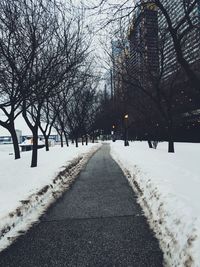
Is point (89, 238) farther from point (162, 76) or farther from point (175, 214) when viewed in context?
point (162, 76)

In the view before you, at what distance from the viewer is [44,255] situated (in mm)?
4797

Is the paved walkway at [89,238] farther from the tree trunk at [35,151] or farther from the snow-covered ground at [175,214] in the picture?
the tree trunk at [35,151]

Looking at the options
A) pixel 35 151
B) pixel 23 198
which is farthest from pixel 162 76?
pixel 23 198

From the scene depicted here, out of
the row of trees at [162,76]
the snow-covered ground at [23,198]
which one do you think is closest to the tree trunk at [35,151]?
the snow-covered ground at [23,198]

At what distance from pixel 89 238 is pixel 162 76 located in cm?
1947

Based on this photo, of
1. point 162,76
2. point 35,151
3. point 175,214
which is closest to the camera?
point 175,214

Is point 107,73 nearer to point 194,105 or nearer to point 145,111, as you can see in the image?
point 145,111

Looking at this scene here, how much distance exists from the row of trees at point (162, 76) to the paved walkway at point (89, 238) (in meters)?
5.76

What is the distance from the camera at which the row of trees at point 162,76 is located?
11391 millimetres

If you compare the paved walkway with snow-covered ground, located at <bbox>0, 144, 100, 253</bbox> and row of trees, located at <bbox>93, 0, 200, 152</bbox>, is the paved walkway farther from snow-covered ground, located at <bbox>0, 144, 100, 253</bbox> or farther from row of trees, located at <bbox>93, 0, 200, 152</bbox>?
row of trees, located at <bbox>93, 0, 200, 152</bbox>

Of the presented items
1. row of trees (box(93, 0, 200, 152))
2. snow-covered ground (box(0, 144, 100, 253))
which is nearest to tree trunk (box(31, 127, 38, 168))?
snow-covered ground (box(0, 144, 100, 253))

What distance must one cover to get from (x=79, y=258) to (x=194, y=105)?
40.0 meters

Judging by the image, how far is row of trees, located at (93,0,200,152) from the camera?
11391mm

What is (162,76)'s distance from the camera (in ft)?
77.3
